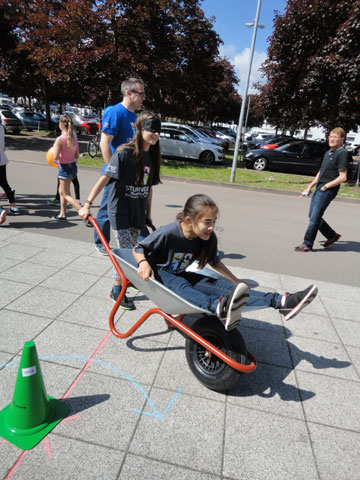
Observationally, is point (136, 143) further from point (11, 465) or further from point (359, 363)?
point (359, 363)

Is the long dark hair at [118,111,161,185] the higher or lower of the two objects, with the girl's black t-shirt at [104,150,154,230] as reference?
higher

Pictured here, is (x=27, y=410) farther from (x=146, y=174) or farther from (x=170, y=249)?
(x=146, y=174)

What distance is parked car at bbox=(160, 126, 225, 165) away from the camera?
16.1m

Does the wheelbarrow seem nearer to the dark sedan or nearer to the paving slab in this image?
the paving slab

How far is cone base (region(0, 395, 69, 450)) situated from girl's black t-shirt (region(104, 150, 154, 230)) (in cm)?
166

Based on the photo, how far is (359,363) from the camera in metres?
2.86

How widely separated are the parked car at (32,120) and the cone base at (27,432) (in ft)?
84.7

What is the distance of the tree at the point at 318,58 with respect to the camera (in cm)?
1280

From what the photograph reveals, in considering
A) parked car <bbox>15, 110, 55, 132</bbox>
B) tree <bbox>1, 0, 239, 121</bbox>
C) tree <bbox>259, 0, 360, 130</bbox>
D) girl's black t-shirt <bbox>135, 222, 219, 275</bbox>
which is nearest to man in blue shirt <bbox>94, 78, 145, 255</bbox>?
girl's black t-shirt <bbox>135, 222, 219, 275</bbox>

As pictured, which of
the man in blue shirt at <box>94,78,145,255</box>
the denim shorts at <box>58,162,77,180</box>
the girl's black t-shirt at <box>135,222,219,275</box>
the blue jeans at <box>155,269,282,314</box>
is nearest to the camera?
the blue jeans at <box>155,269,282,314</box>

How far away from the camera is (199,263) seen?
2.69 metres

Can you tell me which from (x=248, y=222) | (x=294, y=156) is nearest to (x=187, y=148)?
(x=294, y=156)

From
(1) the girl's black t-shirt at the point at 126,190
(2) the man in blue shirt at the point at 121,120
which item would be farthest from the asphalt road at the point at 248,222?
(1) the girl's black t-shirt at the point at 126,190

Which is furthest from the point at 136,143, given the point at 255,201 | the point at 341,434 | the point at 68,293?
the point at 255,201
